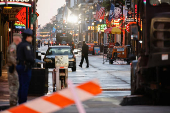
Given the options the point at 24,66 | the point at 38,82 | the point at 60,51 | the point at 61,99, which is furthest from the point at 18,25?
the point at 61,99

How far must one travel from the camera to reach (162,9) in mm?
10500

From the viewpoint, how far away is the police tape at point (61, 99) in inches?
154

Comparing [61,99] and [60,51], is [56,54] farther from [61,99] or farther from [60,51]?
[61,99]

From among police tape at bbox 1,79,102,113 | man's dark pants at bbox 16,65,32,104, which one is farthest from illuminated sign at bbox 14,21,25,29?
A: police tape at bbox 1,79,102,113

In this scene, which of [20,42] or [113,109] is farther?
[113,109]

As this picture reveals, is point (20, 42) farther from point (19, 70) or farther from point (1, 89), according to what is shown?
point (1, 89)

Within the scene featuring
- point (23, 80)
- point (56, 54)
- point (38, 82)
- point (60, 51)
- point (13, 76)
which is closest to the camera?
point (23, 80)

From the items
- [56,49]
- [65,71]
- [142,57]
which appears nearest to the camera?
[142,57]

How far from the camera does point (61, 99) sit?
3.99 meters

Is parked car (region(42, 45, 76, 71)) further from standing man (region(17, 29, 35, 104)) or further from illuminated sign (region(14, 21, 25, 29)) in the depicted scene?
illuminated sign (region(14, 21, 25, 29))

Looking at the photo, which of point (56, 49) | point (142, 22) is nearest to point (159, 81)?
point (142, 22)

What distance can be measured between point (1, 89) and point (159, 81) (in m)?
6.83

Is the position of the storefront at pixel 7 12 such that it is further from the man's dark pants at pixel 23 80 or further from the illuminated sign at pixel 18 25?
the man's dark pants at pixel 23 80

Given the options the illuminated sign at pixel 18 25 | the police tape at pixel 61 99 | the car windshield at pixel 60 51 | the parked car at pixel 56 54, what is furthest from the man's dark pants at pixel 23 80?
the illuminated sign at pixel 18 25
